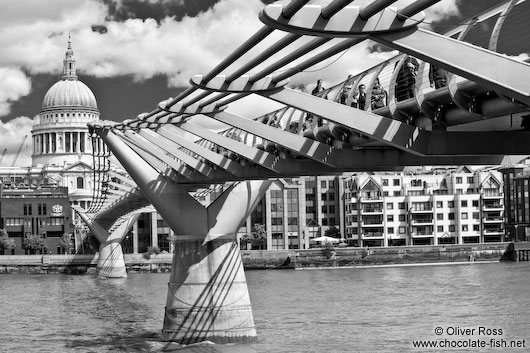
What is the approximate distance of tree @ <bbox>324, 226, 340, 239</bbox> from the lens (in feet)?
382

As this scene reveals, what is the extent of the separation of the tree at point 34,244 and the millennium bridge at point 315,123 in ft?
265

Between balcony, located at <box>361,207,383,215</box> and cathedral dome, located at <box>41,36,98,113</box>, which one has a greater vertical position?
cathedral dome, located at <box>41,36,98,113</box>

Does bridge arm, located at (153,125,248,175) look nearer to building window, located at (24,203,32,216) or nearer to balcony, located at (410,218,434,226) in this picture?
balcony, located at (410,218,434,226)

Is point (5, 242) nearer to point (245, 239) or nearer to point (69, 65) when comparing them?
point (245, 239)

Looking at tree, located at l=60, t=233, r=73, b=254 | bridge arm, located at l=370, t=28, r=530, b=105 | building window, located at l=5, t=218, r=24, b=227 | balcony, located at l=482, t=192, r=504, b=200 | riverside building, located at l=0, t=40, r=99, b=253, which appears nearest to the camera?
bridge arm, located at l=370, t=28, r=530, b=105

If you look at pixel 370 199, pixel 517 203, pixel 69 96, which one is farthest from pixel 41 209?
pixel 69 96

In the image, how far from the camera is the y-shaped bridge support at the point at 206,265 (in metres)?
31.3

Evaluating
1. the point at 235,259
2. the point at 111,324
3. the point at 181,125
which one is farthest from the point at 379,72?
A: the point at 111,324

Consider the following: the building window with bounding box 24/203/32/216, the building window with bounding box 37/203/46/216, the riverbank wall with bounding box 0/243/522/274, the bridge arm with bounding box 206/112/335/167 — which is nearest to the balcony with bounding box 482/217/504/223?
the riverbank wall with bounding box 0/243/522/274

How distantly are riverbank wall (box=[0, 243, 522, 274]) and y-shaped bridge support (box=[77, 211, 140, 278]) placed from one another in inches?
371

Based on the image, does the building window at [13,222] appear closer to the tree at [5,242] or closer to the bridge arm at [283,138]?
the tree at [5,242]

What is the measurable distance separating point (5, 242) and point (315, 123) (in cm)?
9584

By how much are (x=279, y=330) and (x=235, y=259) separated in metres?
4.27

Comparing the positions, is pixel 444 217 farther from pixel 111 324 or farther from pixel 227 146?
pixel 227 146
